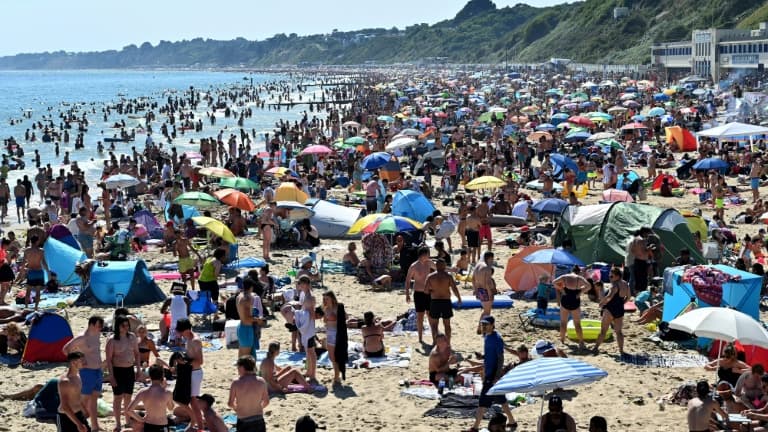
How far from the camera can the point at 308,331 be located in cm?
966

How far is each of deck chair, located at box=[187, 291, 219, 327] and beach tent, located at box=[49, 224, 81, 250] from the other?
3758mm

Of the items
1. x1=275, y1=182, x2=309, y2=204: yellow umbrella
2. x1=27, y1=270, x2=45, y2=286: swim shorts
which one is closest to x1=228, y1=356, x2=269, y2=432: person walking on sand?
x1=27, y1=270, x2=45, y2=286: swim shorts

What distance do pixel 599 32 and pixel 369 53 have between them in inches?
3765

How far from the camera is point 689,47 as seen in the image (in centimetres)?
6750

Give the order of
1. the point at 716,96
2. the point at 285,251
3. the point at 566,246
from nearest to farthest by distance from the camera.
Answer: the point at 566,246 < the point at 285,251 < the point at 716,96

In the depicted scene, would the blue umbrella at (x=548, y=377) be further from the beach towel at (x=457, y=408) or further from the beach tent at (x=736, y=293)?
the beach tent at (x=736, y=293)

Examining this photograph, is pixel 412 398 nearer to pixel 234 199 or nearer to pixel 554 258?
pixel 554 258

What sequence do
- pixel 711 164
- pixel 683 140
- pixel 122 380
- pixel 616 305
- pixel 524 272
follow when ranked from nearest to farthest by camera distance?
pixel 122 380 < pixel 616 305 < pixel 524 272 < pixel 711 164 < pixel 683 140

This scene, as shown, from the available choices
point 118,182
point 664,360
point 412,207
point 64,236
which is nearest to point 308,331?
point 664,360

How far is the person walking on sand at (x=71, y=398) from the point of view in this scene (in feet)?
24.2

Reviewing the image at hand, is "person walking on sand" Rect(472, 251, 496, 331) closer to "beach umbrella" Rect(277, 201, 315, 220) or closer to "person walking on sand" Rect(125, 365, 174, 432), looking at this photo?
"person walking on sand" Rect(125, 365, 174, 432)

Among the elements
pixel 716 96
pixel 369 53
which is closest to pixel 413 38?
pixel 369 53

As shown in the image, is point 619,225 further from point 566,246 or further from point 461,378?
point 461,378

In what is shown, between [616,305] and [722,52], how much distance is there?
55.5 meters
